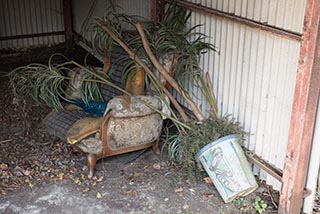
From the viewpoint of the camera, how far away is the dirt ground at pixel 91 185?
377cm

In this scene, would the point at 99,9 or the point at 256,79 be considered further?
the point at 99,9

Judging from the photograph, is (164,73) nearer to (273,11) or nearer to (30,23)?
(273,11)

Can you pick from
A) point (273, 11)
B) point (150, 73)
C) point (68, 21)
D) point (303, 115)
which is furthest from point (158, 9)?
point (68, 21)

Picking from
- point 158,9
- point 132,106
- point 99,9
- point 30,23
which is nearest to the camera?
point 132,106

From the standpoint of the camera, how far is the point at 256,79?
380 centimetres

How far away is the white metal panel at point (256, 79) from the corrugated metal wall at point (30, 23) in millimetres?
3656

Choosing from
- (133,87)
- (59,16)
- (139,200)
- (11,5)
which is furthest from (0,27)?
(139,200)

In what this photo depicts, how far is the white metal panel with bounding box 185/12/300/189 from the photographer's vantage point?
3.51m

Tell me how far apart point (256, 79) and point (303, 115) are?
0.69 meters

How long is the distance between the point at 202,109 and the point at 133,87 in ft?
2.39

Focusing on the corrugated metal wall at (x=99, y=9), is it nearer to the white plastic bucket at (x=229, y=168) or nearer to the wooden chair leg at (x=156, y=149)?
the wooden chair leg at (x=156, y=149)

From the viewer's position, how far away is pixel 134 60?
4398mm

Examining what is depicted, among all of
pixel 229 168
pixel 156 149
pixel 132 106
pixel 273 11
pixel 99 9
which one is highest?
pixel 273 11

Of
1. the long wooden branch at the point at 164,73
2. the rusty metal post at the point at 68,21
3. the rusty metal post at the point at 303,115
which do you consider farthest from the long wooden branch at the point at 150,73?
the rusty metal post at the point at 68,21
